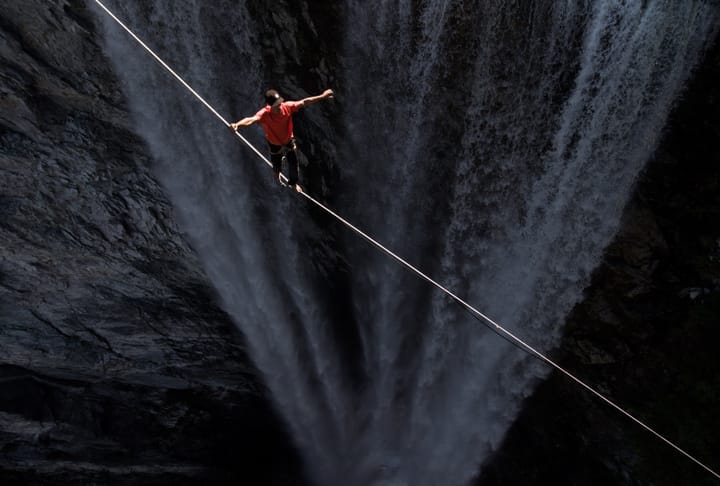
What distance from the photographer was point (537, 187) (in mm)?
7086

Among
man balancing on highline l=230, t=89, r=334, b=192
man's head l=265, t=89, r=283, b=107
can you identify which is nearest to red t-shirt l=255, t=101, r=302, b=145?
man balancing on highline l=230, t=89, r=334, b=192

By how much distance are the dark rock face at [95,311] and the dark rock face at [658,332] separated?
21.9ft

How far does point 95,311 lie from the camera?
9094 millimetres

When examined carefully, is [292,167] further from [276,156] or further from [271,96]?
[271,96]

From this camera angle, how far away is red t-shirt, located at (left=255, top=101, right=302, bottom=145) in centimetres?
490

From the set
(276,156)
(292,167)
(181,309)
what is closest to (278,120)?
(276,156)

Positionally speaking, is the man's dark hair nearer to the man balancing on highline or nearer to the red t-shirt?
the man balancing on highline

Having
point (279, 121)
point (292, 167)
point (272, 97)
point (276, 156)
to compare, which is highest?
point (272, 97)

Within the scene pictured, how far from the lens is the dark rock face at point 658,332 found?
19.6 feet

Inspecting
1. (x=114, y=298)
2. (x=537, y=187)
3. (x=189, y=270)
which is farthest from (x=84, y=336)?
(x=537, y=187)

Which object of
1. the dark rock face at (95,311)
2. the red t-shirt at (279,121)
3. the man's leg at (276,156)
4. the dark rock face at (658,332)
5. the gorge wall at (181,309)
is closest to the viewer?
the red t-shirt at (279,121)

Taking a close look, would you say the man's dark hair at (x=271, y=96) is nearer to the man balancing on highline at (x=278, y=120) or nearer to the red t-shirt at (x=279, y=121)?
the man balancing on highline at (x=278, y=120)

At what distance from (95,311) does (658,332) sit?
957cm

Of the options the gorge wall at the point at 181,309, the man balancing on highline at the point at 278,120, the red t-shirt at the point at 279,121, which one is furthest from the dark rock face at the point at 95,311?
the red t-shirt at the point at 279,121
